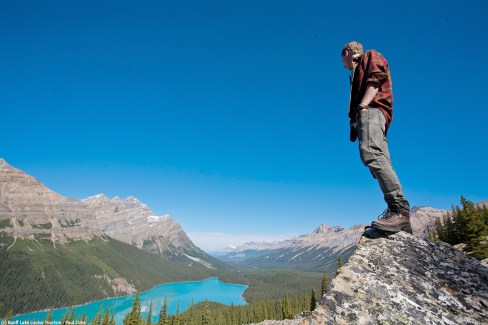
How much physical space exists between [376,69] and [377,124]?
1.04 meters

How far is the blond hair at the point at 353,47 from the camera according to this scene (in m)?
5.34

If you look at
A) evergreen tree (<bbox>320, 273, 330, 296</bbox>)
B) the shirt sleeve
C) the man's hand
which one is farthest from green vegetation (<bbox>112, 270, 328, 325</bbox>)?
the shirt sleeve

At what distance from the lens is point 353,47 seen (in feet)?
17.6

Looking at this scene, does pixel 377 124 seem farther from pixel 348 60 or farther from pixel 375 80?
pixel 348 60

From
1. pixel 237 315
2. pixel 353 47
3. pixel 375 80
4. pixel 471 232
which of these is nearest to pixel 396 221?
pixel 375 80

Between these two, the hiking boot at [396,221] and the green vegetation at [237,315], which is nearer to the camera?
the hiking boot at [396,221]

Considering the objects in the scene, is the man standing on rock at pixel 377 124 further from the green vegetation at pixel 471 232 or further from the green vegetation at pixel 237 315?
the green vegetation at pixel 237 315

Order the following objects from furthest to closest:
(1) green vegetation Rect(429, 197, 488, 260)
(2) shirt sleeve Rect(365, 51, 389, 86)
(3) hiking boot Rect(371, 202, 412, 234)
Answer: (1) green vegetation Rect(429, 197, 488, 260)
(2) shirt sleeve Rect(365, 51, 389, 86)
(3) hiking boot Rect(371, 202, 412, 234)

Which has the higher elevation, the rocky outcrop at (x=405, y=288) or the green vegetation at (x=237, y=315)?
the rocky outcrop at (x=405, y=288)

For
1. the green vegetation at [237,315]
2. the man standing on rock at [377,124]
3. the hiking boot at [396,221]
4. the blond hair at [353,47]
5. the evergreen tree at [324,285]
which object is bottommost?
the green vegetation at [237,315]

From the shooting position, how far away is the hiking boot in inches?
170

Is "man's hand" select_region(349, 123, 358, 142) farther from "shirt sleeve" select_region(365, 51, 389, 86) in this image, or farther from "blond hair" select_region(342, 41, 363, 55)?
"blond hair" select_region(342, 41, 363, 55)

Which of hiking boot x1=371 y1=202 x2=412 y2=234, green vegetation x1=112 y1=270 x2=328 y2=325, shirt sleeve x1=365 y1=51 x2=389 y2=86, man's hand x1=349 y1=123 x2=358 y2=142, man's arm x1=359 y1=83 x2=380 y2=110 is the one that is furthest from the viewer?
green vegetation x1=112 y1=270 x2=328 y2=325

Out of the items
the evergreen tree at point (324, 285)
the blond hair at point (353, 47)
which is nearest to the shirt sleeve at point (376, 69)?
the blond hair at point (353, 47)
